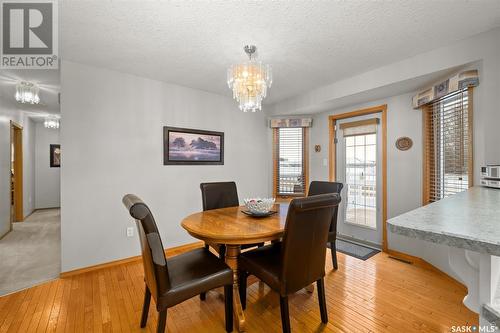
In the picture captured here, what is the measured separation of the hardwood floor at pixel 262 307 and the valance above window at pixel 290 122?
97.7 inches

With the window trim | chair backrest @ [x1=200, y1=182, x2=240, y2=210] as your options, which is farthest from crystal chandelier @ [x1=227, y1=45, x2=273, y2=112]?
the window trim

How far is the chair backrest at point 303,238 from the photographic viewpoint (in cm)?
146

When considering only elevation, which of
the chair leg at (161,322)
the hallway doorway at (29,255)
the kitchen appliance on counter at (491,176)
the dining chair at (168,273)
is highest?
the kitchen appliance on counter at (491,176)

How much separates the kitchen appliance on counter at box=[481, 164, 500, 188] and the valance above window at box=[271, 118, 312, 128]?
2.50 meters

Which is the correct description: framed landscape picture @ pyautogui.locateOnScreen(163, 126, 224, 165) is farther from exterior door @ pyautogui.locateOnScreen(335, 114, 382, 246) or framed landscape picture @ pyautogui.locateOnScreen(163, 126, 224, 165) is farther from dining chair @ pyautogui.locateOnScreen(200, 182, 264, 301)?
exterior door @ pyautogui.locateOnScreen(335, 114, 382, 246)

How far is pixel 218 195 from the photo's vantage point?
Result: 2.69m

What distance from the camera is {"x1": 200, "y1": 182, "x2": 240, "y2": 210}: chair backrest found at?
8.49 ft

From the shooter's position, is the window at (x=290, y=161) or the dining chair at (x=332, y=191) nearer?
the dining chair at (x=332, y=191)

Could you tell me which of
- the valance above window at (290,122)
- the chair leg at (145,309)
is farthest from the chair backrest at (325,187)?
the chair leg at (145,309)

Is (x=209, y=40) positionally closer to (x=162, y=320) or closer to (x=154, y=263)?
(x=154, y=263)

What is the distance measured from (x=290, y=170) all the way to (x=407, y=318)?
277 cm

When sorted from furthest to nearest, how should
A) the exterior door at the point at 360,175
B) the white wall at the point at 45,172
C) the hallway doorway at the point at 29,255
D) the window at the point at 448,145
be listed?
the white wall at the point at 45,172 → the exterior door at the point at 360,175 → the hallway doorway at the point at 29,255 → the window at the point at 448,145

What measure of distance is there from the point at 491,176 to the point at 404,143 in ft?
4.12

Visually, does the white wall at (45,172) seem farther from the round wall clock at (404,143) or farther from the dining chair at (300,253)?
the round wall clock at (404,143)
